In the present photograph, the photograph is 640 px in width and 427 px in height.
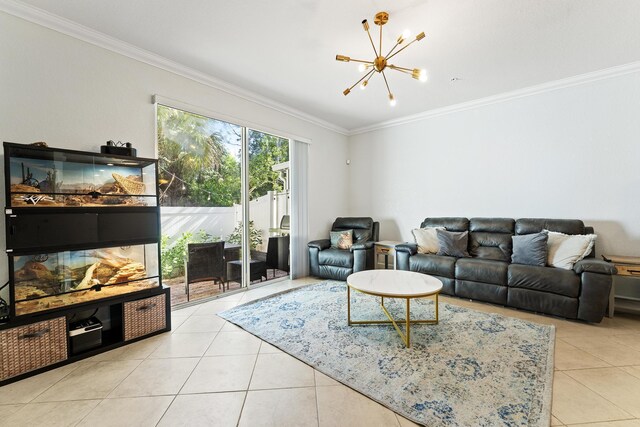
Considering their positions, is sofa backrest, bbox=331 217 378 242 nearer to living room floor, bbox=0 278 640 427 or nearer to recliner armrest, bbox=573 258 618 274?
living room floor, bbox=0 278 640 427

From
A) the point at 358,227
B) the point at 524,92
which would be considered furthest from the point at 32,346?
the point at 524,92

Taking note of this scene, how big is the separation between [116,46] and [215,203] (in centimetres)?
191

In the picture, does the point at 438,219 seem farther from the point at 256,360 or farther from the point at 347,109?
the point at 256,360

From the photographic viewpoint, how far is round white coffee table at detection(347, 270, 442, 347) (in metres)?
2.27

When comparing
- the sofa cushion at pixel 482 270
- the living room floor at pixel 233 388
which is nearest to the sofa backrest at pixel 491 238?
the sofa cushion at pixel 482 270

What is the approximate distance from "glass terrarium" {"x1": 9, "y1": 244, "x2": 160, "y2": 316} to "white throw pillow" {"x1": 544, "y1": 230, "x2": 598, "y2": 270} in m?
4.33

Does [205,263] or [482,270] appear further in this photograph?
[205,263]

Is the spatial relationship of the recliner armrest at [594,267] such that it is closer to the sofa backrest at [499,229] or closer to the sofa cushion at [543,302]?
the sofa cushion at [543,302]

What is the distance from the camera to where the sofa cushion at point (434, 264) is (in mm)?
3551

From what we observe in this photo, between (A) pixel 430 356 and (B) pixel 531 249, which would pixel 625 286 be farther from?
(A) pixel 430 356

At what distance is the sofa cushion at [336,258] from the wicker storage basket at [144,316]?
2415 millimetres

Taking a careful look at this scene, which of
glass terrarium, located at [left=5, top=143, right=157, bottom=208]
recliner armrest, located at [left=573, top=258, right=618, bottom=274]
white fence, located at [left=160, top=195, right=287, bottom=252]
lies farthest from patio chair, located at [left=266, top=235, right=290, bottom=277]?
recliner armrest, located at [left=573, top=258, right=618, bottom=274]

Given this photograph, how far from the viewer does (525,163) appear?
3803mm

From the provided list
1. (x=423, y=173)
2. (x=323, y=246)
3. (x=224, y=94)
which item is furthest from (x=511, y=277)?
(x=224, y=94)
